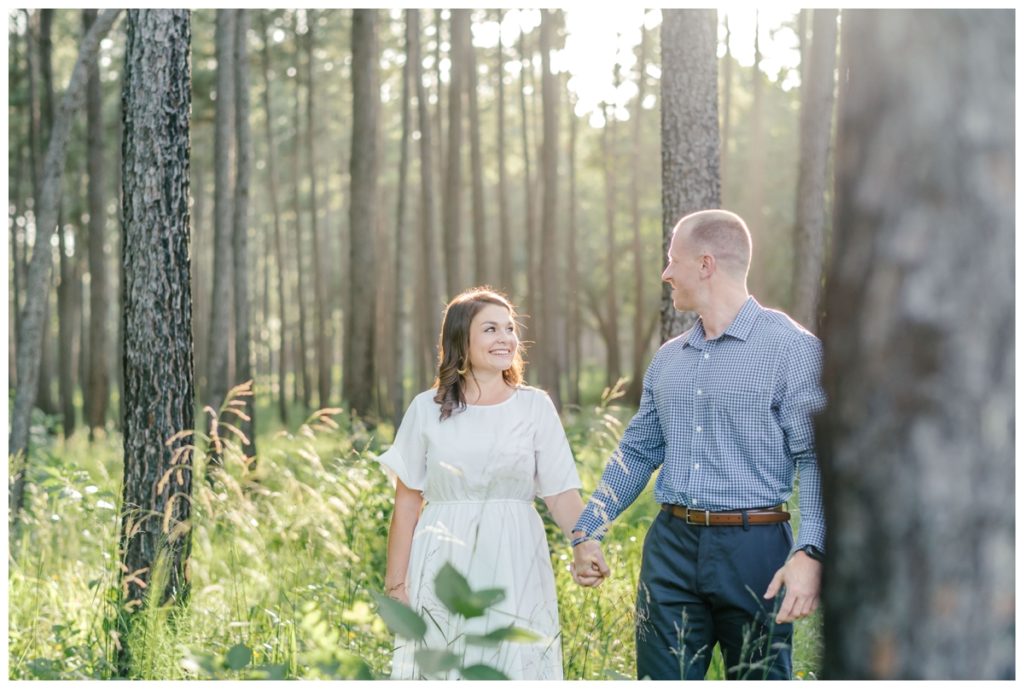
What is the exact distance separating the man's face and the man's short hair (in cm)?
3

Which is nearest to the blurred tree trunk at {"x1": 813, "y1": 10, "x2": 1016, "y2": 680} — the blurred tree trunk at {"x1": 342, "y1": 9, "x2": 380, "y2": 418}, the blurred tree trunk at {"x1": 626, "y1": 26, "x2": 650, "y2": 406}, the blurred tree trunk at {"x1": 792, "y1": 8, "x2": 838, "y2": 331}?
the blurred tree trunk at {"x1": 792, "y1": 8, "x2": 838, "y2": 331}

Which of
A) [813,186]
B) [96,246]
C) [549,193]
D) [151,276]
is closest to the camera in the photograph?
[151,276]

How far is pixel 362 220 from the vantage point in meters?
14.9

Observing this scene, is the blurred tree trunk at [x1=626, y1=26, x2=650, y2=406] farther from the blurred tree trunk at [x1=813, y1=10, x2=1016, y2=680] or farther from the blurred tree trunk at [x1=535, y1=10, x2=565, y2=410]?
the blurred tree trunk at [x1=813, y1=10, x2=1016, y2=680]

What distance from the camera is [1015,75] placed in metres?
2.06

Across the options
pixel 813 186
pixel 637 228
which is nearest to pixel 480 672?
pixel 813 186

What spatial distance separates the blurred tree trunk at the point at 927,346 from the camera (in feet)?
6.62

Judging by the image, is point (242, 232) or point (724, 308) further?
point (242, 232)

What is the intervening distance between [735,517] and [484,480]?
108 cm

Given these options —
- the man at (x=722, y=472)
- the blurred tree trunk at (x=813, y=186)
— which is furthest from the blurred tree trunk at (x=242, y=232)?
the man at (x=722, y=472)

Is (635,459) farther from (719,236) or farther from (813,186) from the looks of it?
(813,186)

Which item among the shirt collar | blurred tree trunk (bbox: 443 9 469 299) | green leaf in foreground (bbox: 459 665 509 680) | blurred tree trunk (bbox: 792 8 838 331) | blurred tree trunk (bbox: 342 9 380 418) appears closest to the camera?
green leaf in foreground (bbox: 459 665 509 680)

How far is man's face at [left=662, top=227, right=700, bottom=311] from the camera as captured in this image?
13.0 feet

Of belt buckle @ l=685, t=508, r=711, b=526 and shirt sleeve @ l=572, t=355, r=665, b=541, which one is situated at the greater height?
shirt sleeve @ l=572, t=355, r=665, b=541
